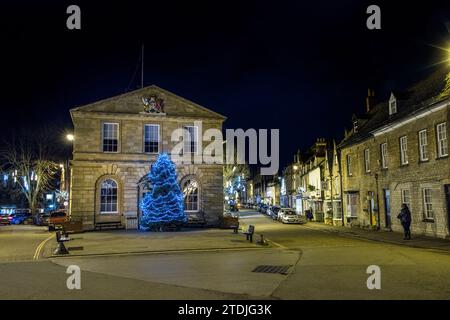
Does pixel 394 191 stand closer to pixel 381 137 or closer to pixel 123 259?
pixel 381 137

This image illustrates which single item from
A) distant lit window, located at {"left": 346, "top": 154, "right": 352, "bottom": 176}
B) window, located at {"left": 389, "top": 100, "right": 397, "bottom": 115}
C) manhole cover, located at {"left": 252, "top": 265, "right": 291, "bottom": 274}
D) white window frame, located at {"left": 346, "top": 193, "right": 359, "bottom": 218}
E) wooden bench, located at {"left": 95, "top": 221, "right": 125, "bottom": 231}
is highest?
window, located at {"left": 389, "top": 100, "right": 397, "bottom": 115}

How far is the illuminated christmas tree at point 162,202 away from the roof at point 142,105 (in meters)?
6.02

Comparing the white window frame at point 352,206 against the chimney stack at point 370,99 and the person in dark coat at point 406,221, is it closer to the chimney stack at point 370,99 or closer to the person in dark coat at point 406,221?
the chimney stack at point 370,99

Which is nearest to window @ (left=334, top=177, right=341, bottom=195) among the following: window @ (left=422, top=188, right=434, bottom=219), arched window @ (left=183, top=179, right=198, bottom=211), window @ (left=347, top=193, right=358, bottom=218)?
window @ (left=347, top=193, right=358, bottom=218)

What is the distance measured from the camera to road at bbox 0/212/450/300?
9.15 m

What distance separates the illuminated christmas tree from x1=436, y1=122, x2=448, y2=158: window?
16783 mm

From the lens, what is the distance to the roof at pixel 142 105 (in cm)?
3142

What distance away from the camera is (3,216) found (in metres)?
43.7

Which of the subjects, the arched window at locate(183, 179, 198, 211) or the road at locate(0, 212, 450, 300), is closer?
the road at locate(0, 212, 450, 300)

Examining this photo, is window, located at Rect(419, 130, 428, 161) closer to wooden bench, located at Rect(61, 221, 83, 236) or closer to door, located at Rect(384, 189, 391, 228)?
door, located at Rect(384, 189, 391, 228)

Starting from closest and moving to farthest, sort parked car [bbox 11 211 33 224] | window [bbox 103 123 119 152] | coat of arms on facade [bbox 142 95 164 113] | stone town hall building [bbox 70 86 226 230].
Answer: stone town hall building [bbox 70 86 226 230] < window [bbox 103 123 119 152] < coat of arms on facade [bbox 142 95 164 113] < parked car [bbox 11 211 33 224]

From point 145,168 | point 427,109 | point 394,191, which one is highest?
point 427,109
